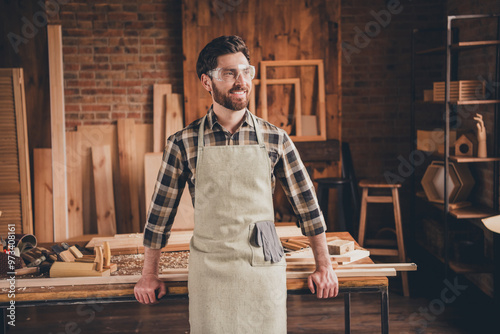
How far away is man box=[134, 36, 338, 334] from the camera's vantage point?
2.09 meters

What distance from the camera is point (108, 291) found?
2.30 meters

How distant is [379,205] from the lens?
600cm

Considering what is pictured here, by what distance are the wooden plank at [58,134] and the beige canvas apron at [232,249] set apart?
3054 millimetres

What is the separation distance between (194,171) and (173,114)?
9.96 feet

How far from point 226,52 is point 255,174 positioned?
1.64ft

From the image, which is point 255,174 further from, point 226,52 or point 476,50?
point 476,50

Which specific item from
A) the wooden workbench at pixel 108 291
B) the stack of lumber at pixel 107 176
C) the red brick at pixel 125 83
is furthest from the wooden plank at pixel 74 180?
the wooden workbench at pixel 108 291

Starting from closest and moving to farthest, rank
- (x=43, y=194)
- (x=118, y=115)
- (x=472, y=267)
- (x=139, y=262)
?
(x=139, y=262) < (x=472, y=267) < (x=43, y=194) < (x=118, y=115)

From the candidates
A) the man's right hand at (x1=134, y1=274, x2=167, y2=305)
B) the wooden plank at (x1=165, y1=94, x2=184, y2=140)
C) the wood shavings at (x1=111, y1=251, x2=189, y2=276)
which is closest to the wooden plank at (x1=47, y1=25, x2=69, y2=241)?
the wooden plank at (x1=165, y1=94, x2=184, y2=140)

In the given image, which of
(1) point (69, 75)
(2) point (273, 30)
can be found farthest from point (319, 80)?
(1) point (69, 75)

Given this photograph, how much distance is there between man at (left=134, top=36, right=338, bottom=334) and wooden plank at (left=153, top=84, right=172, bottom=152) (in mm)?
2999

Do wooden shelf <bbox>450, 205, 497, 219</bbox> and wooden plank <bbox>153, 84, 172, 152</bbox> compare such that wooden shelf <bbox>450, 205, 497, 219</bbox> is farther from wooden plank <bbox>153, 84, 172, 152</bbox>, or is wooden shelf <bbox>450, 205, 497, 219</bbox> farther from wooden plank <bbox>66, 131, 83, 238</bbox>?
wooden plank <bbox>66, 131, 83, 238</bbox>

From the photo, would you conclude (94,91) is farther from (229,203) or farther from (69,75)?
(229,203)

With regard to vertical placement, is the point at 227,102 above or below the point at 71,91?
below
